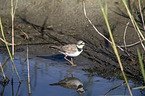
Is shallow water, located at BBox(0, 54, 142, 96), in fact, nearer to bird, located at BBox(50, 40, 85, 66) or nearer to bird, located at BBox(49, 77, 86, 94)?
bird, located at BBox(49, 77, 86, 94)

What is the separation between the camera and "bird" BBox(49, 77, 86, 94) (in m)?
4.58

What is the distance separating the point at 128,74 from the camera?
5328mm

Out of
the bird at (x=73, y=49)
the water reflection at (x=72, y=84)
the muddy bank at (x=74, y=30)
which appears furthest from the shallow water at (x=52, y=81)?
the muddy bank at (x=74, y=30)

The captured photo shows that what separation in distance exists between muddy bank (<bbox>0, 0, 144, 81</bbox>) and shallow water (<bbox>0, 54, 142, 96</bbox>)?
41cm

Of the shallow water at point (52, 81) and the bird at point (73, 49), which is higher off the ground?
the bird at point (73, 49)

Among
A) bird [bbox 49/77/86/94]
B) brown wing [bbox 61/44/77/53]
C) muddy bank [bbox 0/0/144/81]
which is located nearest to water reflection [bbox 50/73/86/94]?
bird [bbox 49/77/86/94]

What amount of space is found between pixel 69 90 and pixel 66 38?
12.2 ft

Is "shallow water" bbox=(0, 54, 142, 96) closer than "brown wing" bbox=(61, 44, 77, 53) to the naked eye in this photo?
Yes

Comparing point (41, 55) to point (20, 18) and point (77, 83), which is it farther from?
point (20, 18)

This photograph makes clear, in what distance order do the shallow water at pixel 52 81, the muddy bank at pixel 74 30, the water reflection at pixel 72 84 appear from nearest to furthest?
the shallow water at pixel 52 81 < the water reflection at pixel 72 84 < the muddy bank at pixel 74 30

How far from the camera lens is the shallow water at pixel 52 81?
443 centimetres

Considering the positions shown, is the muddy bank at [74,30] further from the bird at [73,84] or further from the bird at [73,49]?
the bird at [73,84]

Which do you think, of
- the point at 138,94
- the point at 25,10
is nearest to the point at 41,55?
the point at 138,94

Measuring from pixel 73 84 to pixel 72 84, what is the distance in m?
0.02
